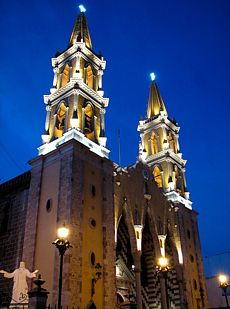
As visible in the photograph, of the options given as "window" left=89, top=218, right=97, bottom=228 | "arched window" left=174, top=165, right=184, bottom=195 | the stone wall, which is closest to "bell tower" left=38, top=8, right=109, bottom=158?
the stone wall

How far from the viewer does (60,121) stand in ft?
88.3

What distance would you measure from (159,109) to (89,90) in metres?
13.5

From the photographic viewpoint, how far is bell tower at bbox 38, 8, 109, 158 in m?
25.1

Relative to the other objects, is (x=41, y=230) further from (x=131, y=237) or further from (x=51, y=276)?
(x=131, y=237)

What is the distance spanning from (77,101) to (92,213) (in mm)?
8491

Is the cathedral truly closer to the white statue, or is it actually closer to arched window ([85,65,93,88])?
arched window ([85,65,93,88])

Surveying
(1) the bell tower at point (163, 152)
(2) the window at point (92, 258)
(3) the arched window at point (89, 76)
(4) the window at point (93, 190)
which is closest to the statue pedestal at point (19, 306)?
(2) the window at point (92, 258)

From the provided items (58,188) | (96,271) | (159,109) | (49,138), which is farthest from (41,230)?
(159,109)

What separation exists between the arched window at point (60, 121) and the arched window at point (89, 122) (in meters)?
1.68

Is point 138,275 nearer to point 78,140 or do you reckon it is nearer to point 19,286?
point 78,140

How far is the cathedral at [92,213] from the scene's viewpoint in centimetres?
2028

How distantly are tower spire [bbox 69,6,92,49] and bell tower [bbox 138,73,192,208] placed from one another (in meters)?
11.2

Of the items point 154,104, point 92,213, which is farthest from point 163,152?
point 92,213

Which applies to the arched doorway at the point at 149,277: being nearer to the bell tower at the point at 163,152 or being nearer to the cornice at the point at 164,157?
the bell tower at the point at 163,152
